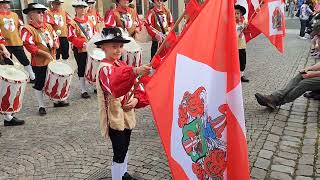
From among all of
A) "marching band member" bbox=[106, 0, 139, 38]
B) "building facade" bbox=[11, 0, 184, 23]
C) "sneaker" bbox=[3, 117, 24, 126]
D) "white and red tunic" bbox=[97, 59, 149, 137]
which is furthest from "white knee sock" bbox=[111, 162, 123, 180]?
"building facade" bbox=[11, 0, 184, 23]

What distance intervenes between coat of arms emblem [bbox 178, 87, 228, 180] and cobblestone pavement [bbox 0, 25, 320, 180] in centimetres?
158

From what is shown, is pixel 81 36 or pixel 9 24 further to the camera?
pixel 9 24

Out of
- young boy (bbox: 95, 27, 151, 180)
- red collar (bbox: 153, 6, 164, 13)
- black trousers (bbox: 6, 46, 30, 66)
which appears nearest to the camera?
young boy (bbox: 95, 27, 151, 180)

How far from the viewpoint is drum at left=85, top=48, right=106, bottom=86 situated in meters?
7.18

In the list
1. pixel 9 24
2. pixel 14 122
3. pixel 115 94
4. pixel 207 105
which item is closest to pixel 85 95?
pixel 14 122

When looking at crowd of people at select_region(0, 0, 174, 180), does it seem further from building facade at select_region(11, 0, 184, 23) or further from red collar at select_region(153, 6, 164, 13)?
building facade at select_region(11, 0, 184, 23)

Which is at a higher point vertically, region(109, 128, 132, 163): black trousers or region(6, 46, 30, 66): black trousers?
region(109, 128, 132, 163): black trousers

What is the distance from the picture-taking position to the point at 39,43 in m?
6.45

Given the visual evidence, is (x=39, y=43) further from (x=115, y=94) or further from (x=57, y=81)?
(x=115, y=94)

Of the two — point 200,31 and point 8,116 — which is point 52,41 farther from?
point 200,31

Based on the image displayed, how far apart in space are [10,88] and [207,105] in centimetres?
416

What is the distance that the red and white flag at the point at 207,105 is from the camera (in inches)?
92.3

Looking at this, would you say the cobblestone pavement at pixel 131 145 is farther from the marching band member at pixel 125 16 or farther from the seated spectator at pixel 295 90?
the marching band member at pixel 125 16

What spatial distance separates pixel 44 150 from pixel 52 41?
248cm
